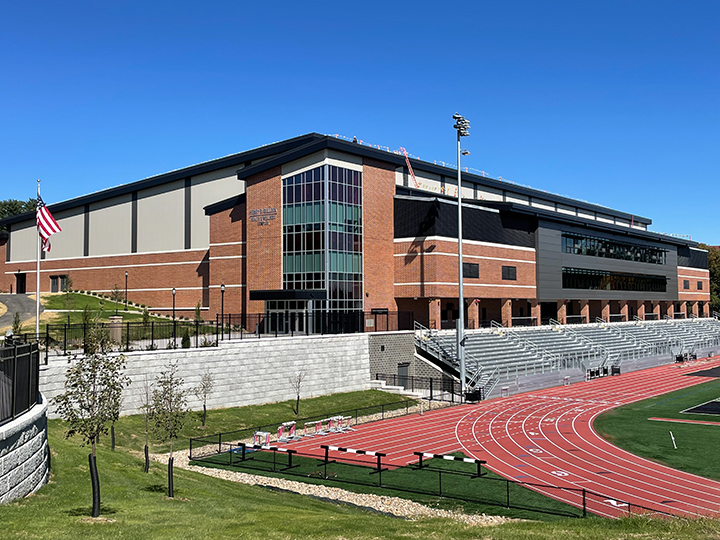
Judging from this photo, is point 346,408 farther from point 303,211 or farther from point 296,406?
point 303,211

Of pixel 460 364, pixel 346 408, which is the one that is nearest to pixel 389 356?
pixel 460 364

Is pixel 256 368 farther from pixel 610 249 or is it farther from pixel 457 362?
pixel 610 249

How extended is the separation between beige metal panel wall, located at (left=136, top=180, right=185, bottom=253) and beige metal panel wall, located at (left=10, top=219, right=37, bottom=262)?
2099 cm

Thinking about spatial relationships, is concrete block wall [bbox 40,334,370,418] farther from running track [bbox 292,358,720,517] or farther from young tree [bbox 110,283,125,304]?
young tree [bbox 110,283,125,304]

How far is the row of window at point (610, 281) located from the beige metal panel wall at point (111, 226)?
4880cm

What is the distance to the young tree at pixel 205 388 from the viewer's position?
30888 millimetres

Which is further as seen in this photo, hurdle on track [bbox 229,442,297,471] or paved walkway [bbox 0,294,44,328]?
paved walkway [bbox 0,294,44,328]

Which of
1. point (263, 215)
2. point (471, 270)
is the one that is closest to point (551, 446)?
point (471, 270)

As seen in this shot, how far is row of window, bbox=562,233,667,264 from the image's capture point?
67125 mm

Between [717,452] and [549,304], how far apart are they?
48664mm

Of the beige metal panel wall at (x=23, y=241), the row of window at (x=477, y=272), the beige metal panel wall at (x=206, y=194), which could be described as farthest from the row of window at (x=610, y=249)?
the beige metal panel wall at (x=23, y=241)

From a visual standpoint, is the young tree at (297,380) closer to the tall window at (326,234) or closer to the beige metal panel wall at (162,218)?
the tall window at (326,234)

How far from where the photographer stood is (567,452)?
25750 millimetres

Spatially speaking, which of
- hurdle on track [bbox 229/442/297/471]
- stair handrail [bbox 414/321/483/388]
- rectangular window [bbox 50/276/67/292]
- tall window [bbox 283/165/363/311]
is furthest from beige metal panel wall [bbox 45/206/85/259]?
hurdle on track [bbox 229/442/297/471]
